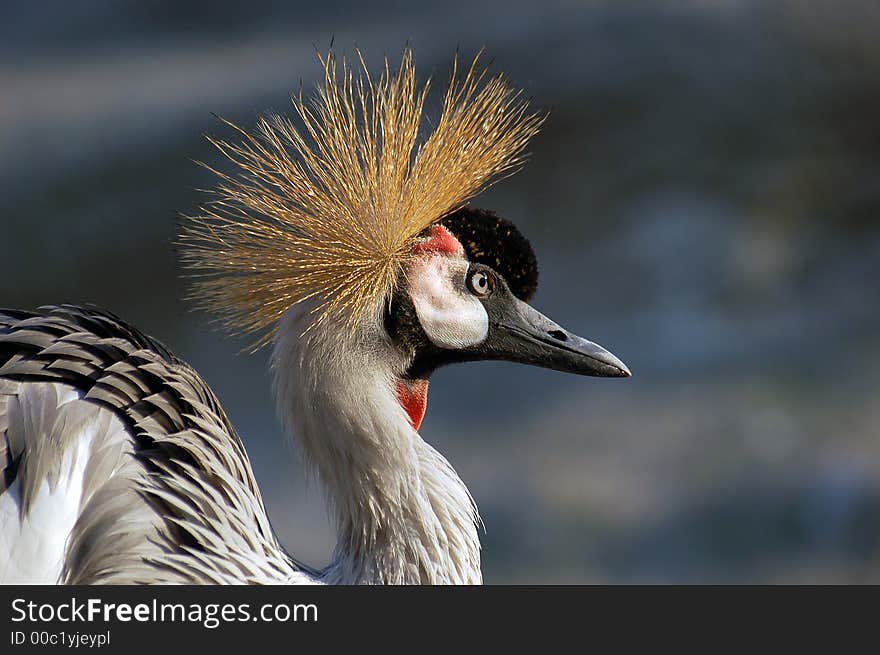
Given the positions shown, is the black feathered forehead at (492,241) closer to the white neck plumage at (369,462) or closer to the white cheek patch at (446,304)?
the white cheek patch at (446,304)

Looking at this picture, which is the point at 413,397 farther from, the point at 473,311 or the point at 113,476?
the point at 113,476

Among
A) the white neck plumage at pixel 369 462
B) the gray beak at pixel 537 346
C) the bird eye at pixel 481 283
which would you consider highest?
the bird eye at pixel 481 283

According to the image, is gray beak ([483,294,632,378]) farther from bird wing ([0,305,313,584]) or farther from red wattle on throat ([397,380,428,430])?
bird wing ([0,305,313,584])

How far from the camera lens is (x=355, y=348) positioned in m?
1.24

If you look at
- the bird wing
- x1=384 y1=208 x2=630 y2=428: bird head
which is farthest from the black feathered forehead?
the bird wing

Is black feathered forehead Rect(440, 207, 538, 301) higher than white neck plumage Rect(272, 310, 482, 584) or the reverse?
higher

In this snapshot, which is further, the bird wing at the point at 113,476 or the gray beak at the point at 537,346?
the gray beak at the point at 537,346

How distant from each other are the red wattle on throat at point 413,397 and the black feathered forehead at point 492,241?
0.15m

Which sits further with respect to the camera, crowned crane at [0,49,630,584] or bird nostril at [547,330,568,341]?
bird nostril at [547,330,568,341]

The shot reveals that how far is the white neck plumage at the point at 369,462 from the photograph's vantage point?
4.06 ft

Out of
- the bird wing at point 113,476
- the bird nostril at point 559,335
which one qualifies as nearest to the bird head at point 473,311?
the bird nostril at point 559,335

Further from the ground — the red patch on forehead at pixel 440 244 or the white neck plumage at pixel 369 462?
the red patch on forehead at pixel 440 244

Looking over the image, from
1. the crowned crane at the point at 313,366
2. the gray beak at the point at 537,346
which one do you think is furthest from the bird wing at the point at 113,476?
the gray beak at the point at 537,346

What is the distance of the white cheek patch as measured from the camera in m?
1.27
